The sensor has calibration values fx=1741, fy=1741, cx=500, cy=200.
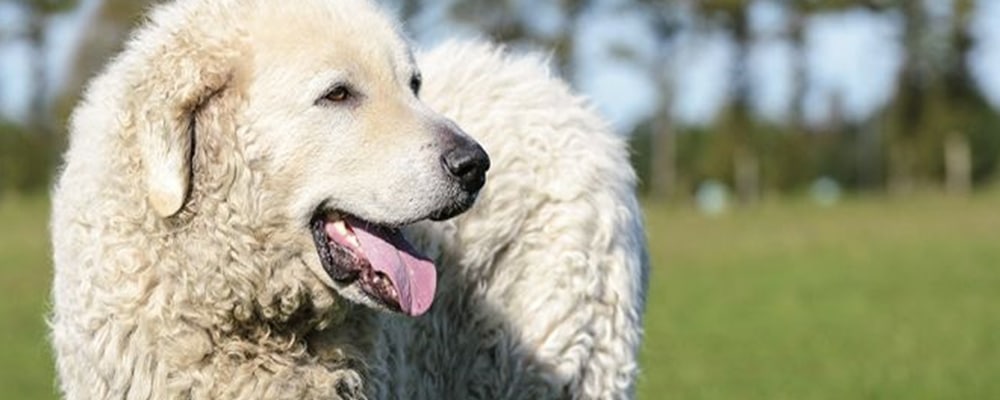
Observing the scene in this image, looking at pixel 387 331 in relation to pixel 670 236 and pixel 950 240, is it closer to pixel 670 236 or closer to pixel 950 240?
pixel 950 240

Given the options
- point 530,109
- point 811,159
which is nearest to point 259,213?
point 530,109

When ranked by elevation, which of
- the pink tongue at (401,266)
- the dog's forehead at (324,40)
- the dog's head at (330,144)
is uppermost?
the dog's forehead at (324,40)

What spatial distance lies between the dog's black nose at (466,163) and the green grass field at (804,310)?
93.0 inches

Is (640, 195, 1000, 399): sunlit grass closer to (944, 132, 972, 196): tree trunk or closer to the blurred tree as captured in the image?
(944, 132, 972, 196): tree trunk

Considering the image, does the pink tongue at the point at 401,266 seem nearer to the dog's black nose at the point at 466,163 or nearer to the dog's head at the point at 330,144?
the dog's head at the point at 330,144

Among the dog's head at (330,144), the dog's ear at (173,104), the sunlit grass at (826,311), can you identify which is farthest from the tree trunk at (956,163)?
the dog's ear at (173,104)

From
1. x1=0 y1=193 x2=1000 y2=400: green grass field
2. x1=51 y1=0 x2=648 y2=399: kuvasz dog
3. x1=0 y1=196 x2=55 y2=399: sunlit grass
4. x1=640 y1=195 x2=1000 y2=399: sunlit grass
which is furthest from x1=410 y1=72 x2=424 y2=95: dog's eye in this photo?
x1=640 y1=195 x2=1000 y2=399: sunlit grass

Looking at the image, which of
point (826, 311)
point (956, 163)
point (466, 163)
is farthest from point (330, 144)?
point (956, 163)

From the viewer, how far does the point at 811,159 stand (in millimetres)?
57781

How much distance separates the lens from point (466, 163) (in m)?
5.04

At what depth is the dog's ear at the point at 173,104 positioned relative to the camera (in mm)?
5117

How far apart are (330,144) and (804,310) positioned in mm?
15391

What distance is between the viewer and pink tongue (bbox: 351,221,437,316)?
16.9 feet

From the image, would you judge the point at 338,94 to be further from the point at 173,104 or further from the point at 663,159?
the point at 663,159
